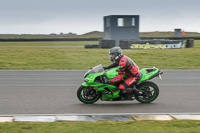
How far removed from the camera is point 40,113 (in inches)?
300

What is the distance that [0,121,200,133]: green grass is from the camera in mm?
5820

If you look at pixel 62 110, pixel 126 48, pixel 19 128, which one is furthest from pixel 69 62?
pixel 19 128

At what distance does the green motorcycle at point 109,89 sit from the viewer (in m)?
8.71

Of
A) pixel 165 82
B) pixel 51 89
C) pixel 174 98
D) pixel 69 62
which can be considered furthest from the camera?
pixel 69 62

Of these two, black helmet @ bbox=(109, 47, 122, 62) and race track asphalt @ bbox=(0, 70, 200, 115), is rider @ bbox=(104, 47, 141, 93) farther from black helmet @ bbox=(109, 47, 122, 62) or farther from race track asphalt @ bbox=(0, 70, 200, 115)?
race track asphalt @ bbox=(0, 70, 200, 115)

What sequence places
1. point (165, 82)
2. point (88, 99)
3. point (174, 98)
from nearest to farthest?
point (88, 99), point (174, 98), point (165, 82)

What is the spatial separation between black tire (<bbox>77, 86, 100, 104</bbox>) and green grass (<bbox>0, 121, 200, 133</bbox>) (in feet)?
7.73

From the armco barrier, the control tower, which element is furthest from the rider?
the control tower

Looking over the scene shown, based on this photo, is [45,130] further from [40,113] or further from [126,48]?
[126,48]

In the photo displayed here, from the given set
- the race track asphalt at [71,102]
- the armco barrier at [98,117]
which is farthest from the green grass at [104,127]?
the race track asphalt at [71,102]

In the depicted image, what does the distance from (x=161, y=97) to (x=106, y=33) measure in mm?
28980

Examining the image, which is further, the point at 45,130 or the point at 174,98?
the point at 174,98

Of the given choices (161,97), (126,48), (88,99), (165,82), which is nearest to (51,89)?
(88,99)

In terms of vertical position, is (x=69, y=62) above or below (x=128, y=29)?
below
